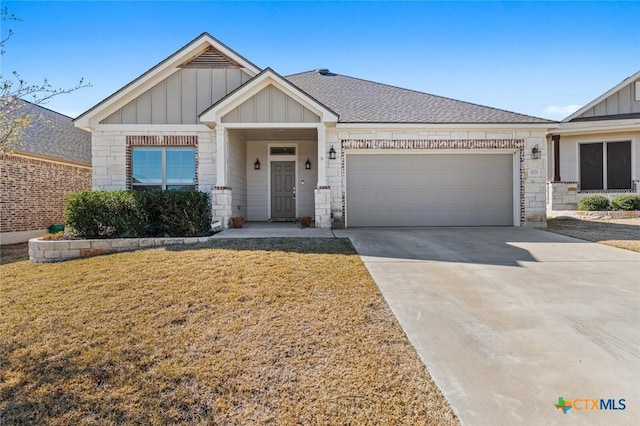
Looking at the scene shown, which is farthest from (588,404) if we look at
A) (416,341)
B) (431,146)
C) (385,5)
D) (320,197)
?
(385,5)

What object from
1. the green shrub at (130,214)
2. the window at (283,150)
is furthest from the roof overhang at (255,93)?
the window at (283,150)

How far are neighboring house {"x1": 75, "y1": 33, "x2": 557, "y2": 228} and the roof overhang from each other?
0.66ft

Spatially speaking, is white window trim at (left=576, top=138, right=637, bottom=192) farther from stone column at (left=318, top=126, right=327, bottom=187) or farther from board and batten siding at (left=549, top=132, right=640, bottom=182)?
stone column at (left=318, top=126, right=327, bottom=187)

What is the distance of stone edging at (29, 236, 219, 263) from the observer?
7172 mm

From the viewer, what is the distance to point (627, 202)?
1242 centimetres

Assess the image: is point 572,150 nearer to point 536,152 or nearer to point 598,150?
point 598,150

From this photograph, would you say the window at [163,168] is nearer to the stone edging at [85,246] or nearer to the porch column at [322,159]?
the stone edging at [85,246]

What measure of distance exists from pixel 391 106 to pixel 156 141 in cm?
754

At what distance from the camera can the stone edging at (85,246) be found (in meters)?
7.17

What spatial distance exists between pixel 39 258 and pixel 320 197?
671cm

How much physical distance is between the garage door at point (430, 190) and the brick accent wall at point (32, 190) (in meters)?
10.9

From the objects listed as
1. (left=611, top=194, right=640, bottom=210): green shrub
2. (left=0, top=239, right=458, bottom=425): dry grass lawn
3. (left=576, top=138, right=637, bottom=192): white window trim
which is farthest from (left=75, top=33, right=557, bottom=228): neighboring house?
(left=576, top=138, right=637, bottom=192): white window trim

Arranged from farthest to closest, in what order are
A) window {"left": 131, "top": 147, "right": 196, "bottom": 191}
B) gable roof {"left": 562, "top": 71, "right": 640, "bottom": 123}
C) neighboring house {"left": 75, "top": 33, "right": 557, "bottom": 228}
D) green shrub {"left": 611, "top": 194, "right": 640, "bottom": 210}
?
gable roof {"left": 562, "top": 71, "right": 640, "bottom": 123}, green shrub {"left": 611, "top": 194, "right": 640, "bottom": 210}, window {"left": 131, "top": 147, "right": 196, "bottom": 191}, neighboring house {"left": 75, "top": 33, "right": 557, "bottom": 228}

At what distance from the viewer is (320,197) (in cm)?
941
